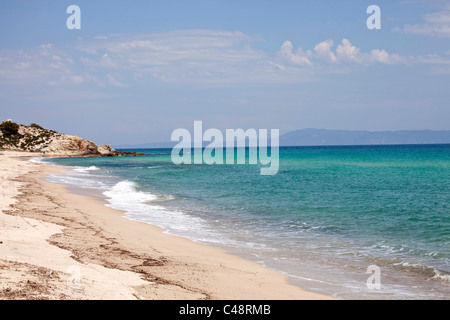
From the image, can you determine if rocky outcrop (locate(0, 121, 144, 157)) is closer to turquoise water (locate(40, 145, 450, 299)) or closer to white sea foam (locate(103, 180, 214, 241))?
turquoise water (locate(40, 145, 450, 299))

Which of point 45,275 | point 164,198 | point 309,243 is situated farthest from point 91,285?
point 164,198

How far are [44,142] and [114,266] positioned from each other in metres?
98.0

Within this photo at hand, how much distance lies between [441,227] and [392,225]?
65.5 inches

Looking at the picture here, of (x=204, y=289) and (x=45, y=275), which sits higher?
(x=45, y=275)

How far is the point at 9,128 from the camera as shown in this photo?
3701 inches

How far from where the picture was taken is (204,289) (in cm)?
744

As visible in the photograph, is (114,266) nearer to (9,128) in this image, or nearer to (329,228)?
(329,228)

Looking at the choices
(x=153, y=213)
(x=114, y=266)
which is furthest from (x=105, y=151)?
(x=114, y=266)

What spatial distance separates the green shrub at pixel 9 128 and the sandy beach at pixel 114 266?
91.5 m
